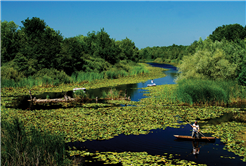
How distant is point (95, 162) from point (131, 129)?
5.59 m

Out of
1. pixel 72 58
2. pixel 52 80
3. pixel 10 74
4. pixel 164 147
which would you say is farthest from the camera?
pixel 72 58

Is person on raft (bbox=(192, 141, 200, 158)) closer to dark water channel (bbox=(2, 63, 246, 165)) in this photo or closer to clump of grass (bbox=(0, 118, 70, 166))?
dark water channel (bbox=(2, 63, 246, 165))

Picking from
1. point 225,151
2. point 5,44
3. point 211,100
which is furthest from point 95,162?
point 5,44

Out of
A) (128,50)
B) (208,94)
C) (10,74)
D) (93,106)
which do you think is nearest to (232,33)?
(128,50)

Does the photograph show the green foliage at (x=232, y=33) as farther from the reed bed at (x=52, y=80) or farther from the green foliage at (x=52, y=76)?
the green foliage at (x=52, y=76)

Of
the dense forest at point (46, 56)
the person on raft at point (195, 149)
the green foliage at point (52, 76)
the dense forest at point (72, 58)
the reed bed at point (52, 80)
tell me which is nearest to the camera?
the person on raft at point (195, 149)

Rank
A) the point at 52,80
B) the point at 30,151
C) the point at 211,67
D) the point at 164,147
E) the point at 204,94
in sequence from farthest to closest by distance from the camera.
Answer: the point at 52,80, the point at 211,67, the point at 204,94, the point at 164,147, the point at 30,151

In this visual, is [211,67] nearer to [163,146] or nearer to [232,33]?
[163,146]

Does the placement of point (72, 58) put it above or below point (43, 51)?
below

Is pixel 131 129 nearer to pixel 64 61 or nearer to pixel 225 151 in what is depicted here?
pixel 225 151

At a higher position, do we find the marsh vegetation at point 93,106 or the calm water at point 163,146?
the marsh vegetation at point 93,106

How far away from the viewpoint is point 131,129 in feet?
57.2

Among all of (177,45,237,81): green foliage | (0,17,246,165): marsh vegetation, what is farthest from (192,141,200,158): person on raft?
(177,45,237,81): green foliage

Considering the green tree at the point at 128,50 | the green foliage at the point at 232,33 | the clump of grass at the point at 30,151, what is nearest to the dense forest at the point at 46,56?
the green tree at the point at 128,50
